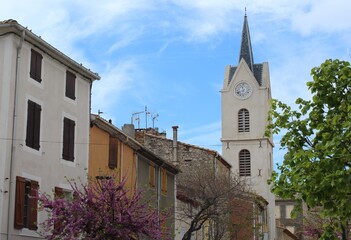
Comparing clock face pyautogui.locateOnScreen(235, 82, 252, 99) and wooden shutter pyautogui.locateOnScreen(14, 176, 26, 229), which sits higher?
clock face pyautogui.locateOnScreen(235, 82, 252, 99)

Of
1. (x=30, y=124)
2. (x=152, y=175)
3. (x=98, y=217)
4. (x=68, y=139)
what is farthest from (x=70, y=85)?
(x=152, y=175)

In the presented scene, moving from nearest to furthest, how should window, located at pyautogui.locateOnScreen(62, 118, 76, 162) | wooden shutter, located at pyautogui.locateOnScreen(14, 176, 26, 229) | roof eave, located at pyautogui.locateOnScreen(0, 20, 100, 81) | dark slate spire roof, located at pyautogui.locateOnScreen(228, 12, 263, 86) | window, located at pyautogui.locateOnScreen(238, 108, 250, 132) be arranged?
wooden shutter, located at pyautogui.locateOnScreen(14, 176, 26, 229)
roof eave, located at pyautogui.locateOnScreen(0, 20, 100, 81)
window, located at pyautogui.locateOnScreen(62, 118, 76, 162)
window, located at pyautogui.locateOnScreen(238, 108, 250, 132)
dark slate spire roof, located at pyautogui.locateOnScreen(228, 12, 263, 86)

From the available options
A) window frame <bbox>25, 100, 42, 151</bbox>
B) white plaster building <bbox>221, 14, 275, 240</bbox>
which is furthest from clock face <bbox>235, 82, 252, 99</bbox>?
window frame <bbox>25, 100, 42, 151</bbox>

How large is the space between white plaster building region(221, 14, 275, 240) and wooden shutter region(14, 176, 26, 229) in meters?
50.2

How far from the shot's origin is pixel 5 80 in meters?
23.7

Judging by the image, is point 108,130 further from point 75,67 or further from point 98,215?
point 98,215

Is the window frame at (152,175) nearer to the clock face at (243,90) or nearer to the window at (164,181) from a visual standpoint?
the window at (164,181)

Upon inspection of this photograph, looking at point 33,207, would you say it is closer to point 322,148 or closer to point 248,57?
point 322,148

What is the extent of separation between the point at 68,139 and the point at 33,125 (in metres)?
2.91

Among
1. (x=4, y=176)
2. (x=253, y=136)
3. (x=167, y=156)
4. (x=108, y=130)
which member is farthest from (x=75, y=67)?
(x=253, y=136)

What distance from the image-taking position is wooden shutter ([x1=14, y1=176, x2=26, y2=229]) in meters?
23.2

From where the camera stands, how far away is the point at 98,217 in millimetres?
22625

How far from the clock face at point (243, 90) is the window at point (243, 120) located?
5.67 ft

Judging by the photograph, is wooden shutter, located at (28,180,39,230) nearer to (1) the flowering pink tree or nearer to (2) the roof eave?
(1) the flowering pink tree
